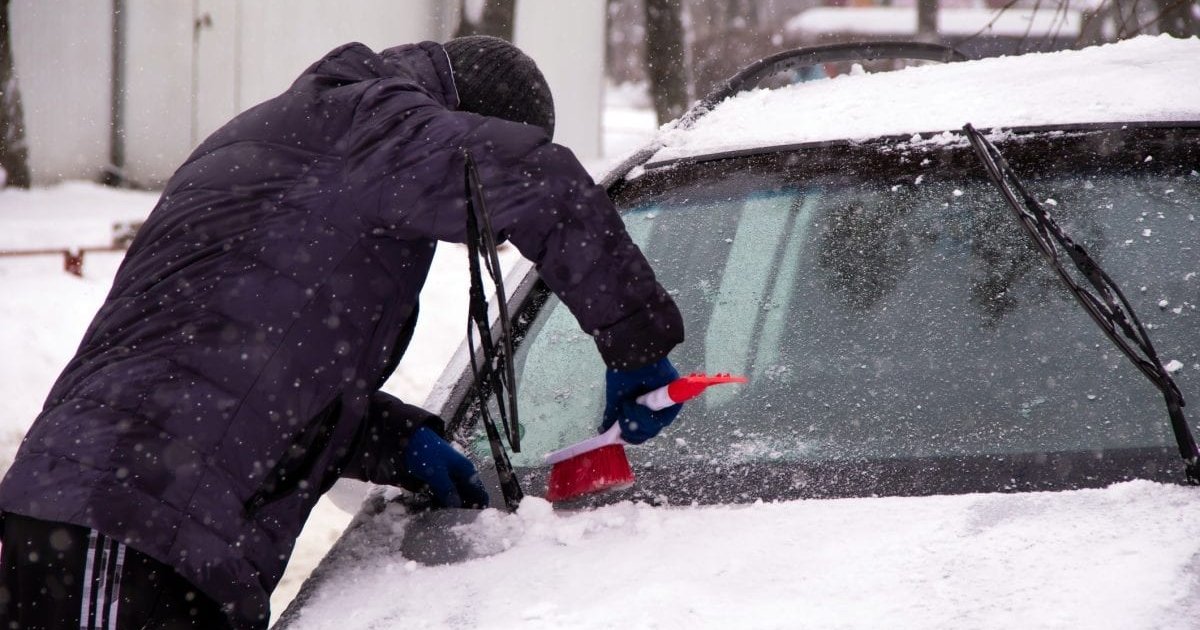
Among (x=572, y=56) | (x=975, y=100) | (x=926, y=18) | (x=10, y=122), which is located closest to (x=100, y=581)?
(x=975, y=100)

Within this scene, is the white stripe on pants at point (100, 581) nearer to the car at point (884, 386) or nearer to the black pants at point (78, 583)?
the black pants at point (78, 583)

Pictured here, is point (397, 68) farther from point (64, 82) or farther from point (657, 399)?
point (64, 82)

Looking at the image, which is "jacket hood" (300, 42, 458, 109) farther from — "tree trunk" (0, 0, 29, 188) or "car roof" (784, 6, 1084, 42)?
"car roof" (784, 6, 1084, 42)

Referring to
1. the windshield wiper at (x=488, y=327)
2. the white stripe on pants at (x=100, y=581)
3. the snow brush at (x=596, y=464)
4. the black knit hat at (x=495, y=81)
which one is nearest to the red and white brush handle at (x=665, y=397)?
the snow brush at (x=596, y=464)

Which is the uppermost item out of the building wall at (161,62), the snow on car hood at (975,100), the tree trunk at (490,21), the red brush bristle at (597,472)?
the snow on car hood at (975,100)

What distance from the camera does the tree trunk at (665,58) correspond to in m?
13.2

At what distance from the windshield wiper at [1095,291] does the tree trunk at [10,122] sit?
10.8 meters

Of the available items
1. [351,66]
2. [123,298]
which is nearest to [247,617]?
[123,298]

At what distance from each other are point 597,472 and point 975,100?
1.04 meters

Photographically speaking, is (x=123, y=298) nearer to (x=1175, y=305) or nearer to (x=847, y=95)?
(x=847, y=95)

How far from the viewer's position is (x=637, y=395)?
70.7 inches

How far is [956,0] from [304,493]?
125 ft

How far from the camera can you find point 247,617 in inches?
66.3

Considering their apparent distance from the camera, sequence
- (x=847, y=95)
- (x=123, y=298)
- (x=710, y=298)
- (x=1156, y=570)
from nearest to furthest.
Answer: (x=1156, y=570) → (x=123, y=298) → (x=710, y=298) → (x=847, y=95)
